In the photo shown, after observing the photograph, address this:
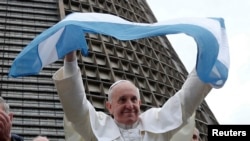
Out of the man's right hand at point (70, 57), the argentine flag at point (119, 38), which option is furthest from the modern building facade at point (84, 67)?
the man's right hand at point (70, 57)

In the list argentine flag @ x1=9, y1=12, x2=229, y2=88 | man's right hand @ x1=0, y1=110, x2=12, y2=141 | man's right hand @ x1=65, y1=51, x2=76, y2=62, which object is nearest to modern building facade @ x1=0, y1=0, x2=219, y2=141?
argentine flag @ x1=9, y1=12, x2=229, y2=88

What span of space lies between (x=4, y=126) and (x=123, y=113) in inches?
38.4

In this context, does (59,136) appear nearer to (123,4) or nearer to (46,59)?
(123,4)

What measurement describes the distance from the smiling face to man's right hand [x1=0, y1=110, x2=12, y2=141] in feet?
3.01

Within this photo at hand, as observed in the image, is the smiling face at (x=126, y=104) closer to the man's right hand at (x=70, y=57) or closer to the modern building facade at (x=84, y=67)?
the man's right hand at (x=70, y=57)

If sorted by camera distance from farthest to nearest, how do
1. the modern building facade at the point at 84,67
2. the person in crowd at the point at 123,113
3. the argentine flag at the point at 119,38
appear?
1. the modern building facade at the point at 84,67
2. the person in crowd at the point at 123,113
3. the argentine flag at the point at 119,38

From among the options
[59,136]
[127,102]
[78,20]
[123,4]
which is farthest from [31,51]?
[123,4]

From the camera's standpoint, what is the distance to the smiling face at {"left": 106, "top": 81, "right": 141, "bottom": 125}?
4.25 metres

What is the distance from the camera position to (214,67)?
13.3 ft

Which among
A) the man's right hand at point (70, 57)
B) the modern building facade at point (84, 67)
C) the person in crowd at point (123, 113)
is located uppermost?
the modern building facade at point (84, 67)

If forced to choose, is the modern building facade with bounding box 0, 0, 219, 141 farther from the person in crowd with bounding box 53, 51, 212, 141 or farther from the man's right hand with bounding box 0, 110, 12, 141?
the man's right hand with bounding box 0, 110, 12, 141

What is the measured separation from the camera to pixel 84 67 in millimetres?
35562

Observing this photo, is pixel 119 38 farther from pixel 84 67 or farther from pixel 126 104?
Answer: pixel 84 67

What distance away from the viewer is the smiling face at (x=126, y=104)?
14.0ft
